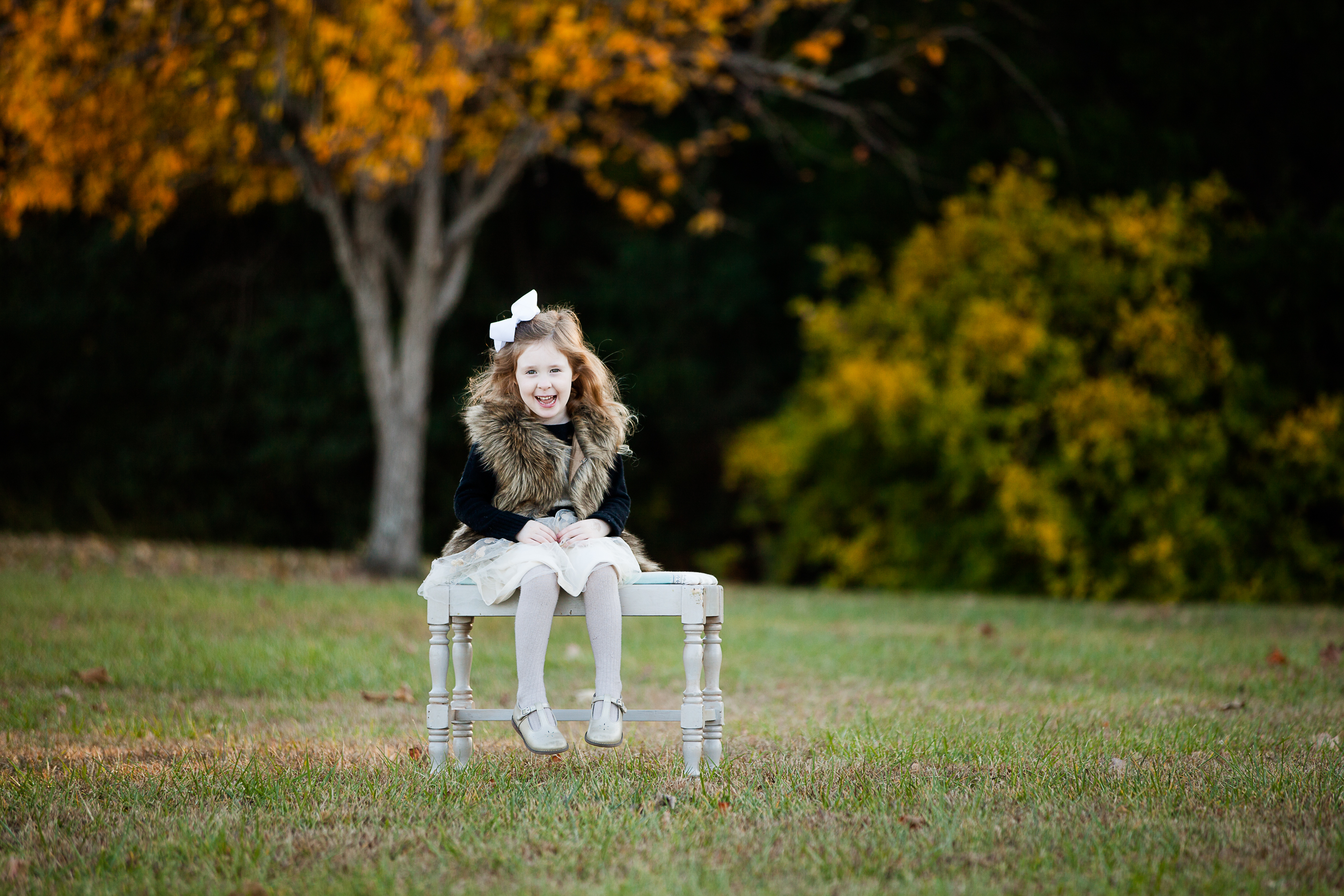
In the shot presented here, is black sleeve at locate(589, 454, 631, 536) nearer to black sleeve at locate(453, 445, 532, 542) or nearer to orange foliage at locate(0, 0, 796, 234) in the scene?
black sleeve at locate(453, 445, 532, 542)

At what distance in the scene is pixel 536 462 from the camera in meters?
4.09

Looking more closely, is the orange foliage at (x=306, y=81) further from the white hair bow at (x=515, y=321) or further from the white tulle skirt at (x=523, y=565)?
the white tulle skirt at (x=523, y=565)

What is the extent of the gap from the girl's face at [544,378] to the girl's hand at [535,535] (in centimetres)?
40

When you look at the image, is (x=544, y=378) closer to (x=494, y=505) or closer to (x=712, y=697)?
(x=494, y=505)

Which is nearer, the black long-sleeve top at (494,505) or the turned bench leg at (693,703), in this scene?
the turned bench leg at (693,703)

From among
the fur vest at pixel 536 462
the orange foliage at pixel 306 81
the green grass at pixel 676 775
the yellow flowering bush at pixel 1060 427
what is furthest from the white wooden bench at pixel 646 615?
the yellow flowering bush at pixel 1060 427

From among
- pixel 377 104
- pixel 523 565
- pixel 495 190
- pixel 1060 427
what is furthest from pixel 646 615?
pixel 1060 427

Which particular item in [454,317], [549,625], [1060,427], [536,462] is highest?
[454,317]

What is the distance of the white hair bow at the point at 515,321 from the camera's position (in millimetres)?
4207

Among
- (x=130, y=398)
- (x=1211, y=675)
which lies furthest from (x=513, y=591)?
(x=130, y=398)

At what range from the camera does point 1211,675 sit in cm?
635

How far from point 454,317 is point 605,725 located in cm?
1250

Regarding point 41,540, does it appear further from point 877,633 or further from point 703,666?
point 703,666

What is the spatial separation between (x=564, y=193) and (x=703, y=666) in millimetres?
13060
